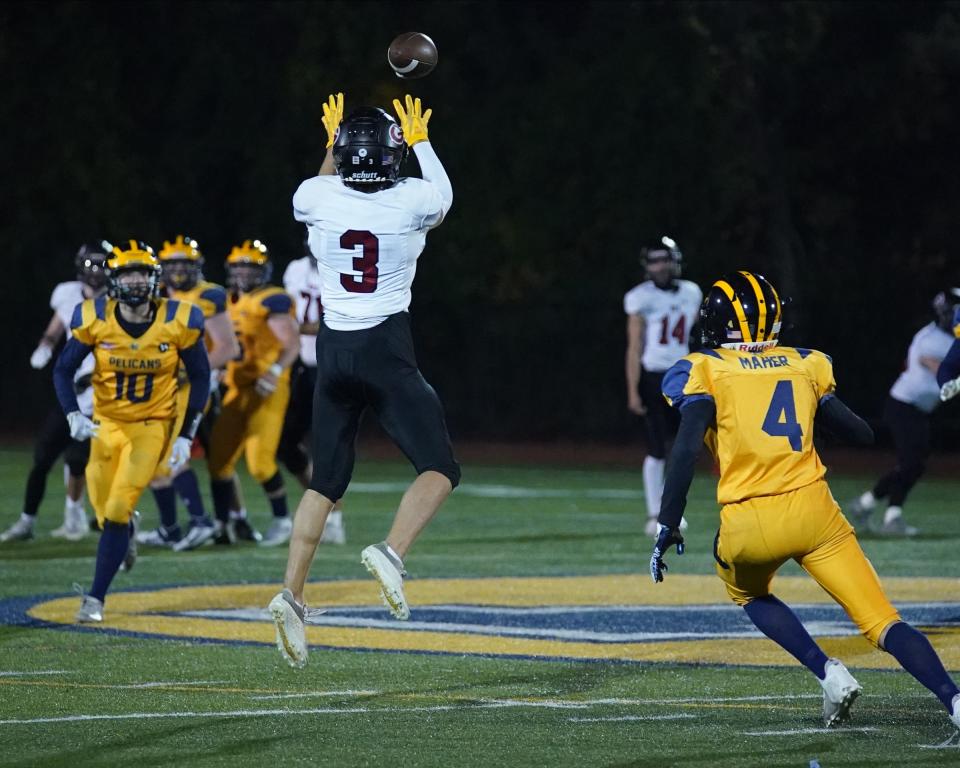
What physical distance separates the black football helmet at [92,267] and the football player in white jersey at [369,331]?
6.18 m

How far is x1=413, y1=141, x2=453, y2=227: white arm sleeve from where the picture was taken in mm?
7395

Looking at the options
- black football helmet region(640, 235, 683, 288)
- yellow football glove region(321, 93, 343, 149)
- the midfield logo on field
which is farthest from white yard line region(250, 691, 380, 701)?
black football helmet region(640, 235, 683, 288)

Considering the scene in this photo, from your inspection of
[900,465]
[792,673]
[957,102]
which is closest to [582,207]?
[957,102]

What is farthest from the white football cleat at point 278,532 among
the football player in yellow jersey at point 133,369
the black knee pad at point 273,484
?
Answer: the football player in yellow jersey at point 133,369

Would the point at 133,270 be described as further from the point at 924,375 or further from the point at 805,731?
the point at 924,375

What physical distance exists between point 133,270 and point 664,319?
5567 mm

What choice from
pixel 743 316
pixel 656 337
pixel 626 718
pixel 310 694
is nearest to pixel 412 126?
pixel 743 316

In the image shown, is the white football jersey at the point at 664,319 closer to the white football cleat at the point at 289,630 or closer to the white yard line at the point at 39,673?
the white yard line at the point at 39,673

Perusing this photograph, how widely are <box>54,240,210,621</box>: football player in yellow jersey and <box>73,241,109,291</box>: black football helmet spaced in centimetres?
307

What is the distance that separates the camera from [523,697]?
286 inches

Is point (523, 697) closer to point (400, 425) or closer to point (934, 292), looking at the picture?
point (400, 425)

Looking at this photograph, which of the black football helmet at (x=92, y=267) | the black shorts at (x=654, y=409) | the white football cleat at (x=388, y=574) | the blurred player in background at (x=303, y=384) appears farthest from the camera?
the black shorts at (x=654, y=409)

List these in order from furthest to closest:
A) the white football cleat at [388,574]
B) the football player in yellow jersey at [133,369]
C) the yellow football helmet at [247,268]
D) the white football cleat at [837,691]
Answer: the yellow football helmet at [247,268], the football player in yellow jersey at [133,369], the white football cleat at [388,574], the white football cleat at [837,691]

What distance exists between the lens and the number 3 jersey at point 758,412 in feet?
21.1
